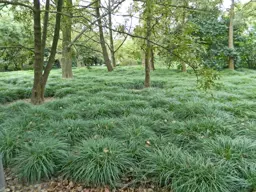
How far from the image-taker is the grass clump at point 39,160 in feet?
7.35

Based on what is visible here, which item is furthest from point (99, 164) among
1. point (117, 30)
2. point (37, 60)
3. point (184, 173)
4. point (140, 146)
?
point (37, 60)

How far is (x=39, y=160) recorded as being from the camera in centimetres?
230

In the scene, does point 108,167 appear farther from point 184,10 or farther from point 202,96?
point 184,10

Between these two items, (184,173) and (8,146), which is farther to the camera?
(8,146)

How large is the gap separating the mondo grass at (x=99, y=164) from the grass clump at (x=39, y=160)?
0.16 m

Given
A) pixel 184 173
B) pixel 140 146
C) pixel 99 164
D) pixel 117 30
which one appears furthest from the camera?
pixel 117 30

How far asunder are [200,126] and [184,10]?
2.95m

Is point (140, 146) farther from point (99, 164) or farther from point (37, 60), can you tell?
point (37, 60)

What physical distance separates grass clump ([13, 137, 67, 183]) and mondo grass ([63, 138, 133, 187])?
0.16 meters

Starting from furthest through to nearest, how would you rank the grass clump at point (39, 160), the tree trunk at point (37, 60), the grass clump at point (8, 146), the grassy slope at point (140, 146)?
the tree trunk at point (37, 60) < the grass clump at point (8, 146) < the grass clump at point (39, 160) < the grassy slope at point (140, 146)

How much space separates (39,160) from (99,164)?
704 mm

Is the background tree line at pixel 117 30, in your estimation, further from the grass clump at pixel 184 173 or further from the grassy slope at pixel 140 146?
the grass clump at pixel 184 173

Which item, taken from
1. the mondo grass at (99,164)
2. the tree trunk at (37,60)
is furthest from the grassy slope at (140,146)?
the tree trunk at (37,60)

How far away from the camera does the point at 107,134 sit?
302cm
